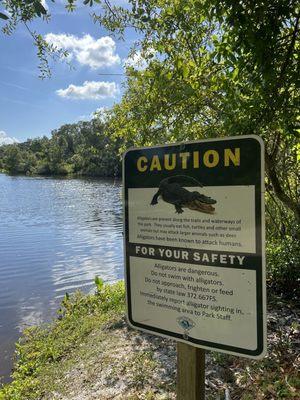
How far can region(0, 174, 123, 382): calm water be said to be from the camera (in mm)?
9852

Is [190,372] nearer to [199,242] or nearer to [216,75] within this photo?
[199,242]

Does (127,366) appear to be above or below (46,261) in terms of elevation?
above

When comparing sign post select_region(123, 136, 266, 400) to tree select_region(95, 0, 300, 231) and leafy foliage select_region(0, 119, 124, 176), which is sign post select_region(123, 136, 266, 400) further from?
leafy foliage select_region(0, 119, 124, 176)

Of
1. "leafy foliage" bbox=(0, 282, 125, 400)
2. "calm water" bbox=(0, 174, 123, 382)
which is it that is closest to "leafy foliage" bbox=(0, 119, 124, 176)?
"calm water" bbox=(0, 174, 123, 382)

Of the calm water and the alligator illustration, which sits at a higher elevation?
the alligator illustration

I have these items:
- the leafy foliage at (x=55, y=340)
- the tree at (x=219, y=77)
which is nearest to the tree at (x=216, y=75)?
the tree at (x=219, y=77)

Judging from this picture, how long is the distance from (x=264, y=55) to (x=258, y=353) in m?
2.28

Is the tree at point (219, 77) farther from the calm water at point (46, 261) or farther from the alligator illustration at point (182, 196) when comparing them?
the calm water at point (46, 261)

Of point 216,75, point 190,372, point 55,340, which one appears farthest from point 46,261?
point 190,372

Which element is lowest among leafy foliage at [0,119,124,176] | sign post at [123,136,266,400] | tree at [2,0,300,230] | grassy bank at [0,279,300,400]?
grassy bank at [0,279,300,400]

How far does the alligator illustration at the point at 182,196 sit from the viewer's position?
1.70 meters

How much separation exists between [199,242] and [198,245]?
14 millimetres

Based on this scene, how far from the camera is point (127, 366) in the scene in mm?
4766

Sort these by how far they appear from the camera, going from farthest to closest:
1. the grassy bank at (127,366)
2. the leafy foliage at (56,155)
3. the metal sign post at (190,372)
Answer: the leafy foliage at (56,155), the grassy bank at (127,366), the metal sign post at (190,372)
